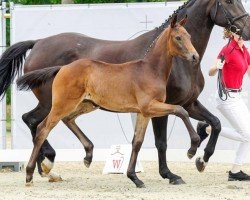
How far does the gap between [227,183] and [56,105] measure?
2.16 m

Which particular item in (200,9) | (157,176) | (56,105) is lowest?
(157,176)

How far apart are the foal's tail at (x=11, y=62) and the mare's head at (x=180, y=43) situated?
2.43 meters

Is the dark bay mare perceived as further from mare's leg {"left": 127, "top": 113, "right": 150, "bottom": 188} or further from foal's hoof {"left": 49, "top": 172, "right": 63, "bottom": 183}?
mare's leg {"left": 127, "top": 113, "right": 150, "bottom": 188}

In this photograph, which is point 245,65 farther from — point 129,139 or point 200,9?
point 129,139

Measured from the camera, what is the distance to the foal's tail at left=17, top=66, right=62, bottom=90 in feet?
30.3

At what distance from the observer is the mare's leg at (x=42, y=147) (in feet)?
32.4

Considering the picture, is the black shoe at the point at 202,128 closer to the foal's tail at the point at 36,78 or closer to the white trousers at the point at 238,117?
the white trousers at the point at 238,117

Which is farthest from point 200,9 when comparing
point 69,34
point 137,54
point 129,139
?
point 129,139

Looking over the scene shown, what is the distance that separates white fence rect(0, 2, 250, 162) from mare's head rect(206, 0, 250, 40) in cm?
206

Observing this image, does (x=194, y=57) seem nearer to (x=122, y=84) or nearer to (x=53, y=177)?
(x=122, y=84)

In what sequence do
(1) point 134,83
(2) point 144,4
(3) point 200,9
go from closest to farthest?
1. (1) point 134,83
2. (3) point 200,9
3. (2) point 144,4

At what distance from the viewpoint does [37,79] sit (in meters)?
9.24

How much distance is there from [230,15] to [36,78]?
224cm

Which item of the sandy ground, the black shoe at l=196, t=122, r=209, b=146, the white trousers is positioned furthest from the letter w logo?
the white trousers
